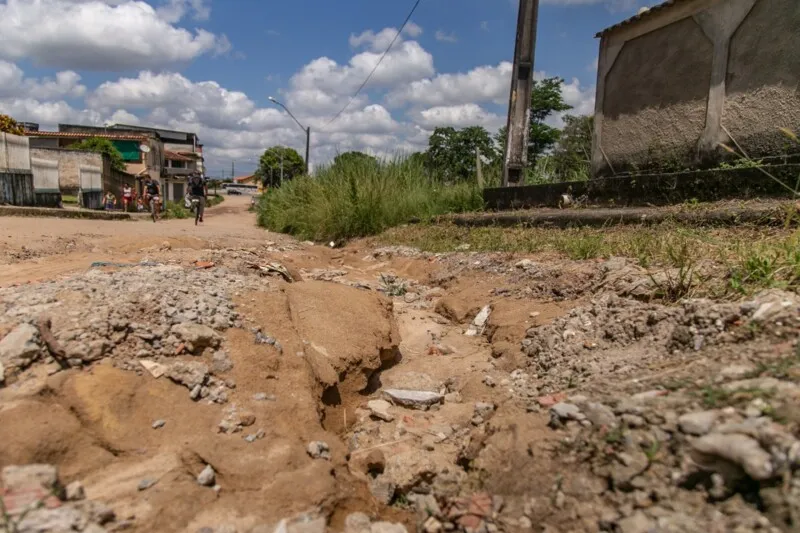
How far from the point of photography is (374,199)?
9.45 metres

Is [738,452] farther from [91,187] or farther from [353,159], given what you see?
[91,187]

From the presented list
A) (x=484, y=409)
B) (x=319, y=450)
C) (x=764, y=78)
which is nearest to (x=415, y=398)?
(x=484, y=409)

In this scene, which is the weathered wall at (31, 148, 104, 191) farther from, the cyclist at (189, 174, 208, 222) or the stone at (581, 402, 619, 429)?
the stone at (581, 402, 619, 429)

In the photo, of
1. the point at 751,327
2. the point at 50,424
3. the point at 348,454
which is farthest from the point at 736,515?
the point at 50,424

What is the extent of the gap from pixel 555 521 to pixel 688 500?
352 millimetres

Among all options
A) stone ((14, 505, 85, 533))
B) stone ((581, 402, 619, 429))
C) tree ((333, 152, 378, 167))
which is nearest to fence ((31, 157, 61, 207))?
tree ((333, 152, 378, 167))

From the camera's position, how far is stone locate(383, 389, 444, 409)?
2.69 meters

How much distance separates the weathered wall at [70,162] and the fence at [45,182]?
4.40 meters

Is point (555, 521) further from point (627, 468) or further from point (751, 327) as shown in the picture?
point (751, 327)

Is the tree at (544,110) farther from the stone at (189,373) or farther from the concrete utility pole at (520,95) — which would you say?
the stone at (189,373)

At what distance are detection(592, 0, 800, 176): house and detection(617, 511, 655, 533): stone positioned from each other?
225 inches

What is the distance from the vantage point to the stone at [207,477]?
70.1 inches

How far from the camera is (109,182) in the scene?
2019 centimetres

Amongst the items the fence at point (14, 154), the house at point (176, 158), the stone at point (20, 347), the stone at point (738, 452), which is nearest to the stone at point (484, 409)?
the stone at point (738, 452)
